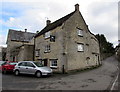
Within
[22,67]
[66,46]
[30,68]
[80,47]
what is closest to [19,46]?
[22,67]

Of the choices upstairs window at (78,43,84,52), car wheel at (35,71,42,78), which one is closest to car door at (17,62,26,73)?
car wheel at (35,71,42,78)

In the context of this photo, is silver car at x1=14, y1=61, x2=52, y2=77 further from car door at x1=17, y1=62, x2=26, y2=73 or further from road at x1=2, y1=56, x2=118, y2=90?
road at x1=2, y1=56, x2=118, y2=90

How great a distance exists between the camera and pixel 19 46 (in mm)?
28031

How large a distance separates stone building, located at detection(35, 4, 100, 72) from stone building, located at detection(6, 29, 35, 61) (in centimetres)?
243

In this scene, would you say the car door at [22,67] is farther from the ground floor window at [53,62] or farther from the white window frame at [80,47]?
the white window frame at [80,47]

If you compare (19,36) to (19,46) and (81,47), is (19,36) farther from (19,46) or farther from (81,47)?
(81,47)

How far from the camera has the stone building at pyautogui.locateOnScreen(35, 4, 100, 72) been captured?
55.8 ft

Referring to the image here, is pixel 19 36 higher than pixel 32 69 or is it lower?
higher

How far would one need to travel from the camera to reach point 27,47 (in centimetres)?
2344

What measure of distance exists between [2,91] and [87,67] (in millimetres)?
15384

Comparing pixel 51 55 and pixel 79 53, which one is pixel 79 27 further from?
pixel 51 55

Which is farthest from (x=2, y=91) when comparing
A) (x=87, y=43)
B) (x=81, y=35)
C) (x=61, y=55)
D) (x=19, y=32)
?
(x=19, y=32)

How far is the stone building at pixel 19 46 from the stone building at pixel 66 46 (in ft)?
7.98

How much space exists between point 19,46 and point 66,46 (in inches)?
603
